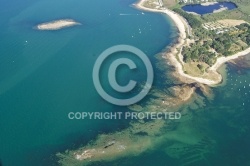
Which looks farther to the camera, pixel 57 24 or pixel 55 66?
pixel 57 24

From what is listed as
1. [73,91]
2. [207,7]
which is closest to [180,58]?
[73,91]

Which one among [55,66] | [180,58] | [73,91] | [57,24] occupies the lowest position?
[73,91]

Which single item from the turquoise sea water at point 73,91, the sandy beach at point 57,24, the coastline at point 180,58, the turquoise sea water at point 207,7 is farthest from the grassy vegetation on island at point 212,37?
the sandy beach at point 57,24

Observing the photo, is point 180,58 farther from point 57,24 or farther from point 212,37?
point 57,24

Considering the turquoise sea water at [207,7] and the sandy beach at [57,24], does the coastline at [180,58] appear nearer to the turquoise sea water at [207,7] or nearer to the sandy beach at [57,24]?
the turquoise sea water at [207,7]

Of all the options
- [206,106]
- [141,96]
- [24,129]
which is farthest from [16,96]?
[206,106]

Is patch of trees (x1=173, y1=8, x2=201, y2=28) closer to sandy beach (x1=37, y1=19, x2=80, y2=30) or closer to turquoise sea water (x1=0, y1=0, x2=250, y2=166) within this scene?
turquoise sea water (x1=0, y1=0, x2=250, y2=166)

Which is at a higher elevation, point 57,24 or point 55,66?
point 57,24

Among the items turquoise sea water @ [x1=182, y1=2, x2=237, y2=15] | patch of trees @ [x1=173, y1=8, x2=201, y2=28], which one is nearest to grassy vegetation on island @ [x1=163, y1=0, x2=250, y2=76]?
patch of trees @ [x1=173, y1=8, x2=201, y2=28]
